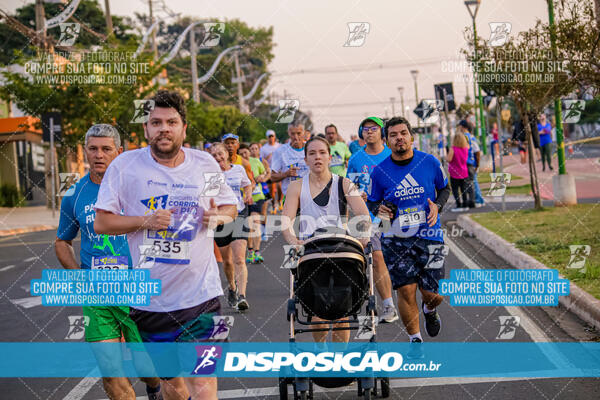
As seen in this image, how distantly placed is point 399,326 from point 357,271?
2.95 metres

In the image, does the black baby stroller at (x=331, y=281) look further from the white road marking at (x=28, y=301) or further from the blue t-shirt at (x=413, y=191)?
the white road marking at (x=28, y=301)

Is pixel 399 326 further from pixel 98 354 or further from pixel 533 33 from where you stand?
→ pixel 533 33

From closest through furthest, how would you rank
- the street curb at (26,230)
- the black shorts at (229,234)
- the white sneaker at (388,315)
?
the white sneaker at (388,315), the black shorts at (229,234), the street curb at (26,230)

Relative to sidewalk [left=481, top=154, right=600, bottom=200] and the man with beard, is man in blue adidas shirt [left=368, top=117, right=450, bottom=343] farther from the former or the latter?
sidewalk [left=481, top=154, right=600, bottom=200]

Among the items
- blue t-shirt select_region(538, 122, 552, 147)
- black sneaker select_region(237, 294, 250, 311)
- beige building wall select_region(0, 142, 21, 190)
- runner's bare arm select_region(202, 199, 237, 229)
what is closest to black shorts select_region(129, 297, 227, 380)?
runner's bare arm select_region(202, 199, 237, 229)

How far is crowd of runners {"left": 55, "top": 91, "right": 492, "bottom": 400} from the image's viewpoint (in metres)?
4.16

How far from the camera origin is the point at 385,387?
5.50 m

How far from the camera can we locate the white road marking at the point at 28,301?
10382 millimetres

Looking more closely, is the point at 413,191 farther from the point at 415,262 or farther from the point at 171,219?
the point at 171,219

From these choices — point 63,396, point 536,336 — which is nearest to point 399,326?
point 536,336

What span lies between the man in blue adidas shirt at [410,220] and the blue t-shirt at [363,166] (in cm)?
209

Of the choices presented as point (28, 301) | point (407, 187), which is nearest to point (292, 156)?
point (28, 301)

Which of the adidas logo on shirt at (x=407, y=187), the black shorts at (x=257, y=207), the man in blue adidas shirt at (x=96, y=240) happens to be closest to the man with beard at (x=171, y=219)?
the man in blue adidas shirt at (x=96, y=240)

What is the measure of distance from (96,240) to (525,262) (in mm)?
6724
